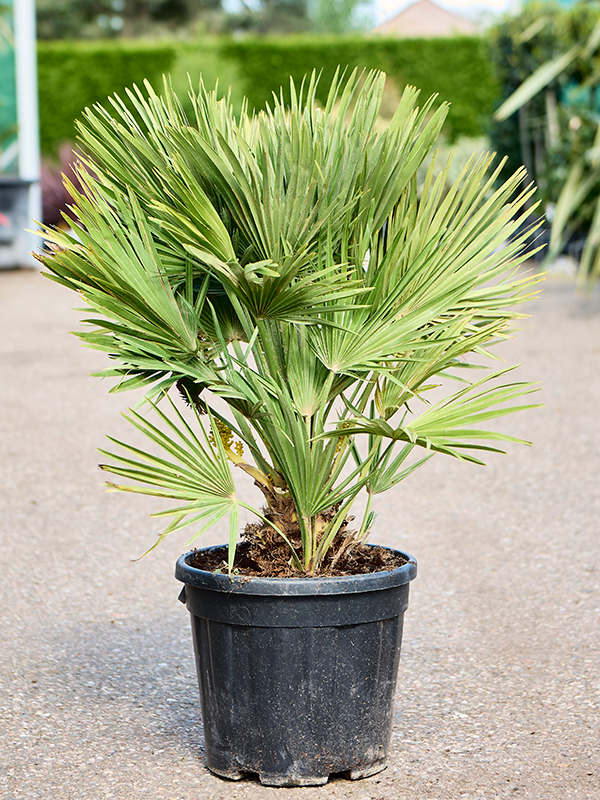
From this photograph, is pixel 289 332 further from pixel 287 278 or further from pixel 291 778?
pixel 291 778

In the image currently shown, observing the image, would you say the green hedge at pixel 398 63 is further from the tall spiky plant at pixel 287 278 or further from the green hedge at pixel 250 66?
the tall spiky plant at pixel 287 278

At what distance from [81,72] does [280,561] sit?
16.8 meters

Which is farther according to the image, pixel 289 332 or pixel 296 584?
pixel 289 332

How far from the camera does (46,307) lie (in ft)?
33.7

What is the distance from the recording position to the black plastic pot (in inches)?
84.1

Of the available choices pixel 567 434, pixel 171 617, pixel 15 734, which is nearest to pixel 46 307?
pixel 567 434

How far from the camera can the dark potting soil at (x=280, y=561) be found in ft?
7.47

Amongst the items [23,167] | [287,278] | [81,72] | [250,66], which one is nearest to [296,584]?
[287,278]

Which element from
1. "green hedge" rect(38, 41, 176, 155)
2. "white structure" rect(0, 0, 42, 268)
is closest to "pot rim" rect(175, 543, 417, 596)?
"white structure" rect(0, 0, 42, 268)

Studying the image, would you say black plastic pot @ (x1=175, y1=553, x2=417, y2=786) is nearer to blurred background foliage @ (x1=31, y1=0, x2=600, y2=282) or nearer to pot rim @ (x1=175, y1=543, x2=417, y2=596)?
pot rim @ (x1=175, y1=543, x2=417, y2=596)

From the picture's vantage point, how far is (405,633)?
10.9 ft

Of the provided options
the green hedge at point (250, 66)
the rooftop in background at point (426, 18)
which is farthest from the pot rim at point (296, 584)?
the rooftop in background at point (426, 18)

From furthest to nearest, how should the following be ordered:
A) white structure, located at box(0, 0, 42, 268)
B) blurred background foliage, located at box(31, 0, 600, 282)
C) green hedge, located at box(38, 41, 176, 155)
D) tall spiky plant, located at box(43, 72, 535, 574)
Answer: green hedge, located at box(38, 41, 176, 155)
white structure, located at box(0, 0, 42, 268)
blurred background foliage, located at box(31, 0, 600, 282)
tall spiky plant, located at box(43, 72, 535, 574)

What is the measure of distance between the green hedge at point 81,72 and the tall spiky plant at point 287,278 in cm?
1607
